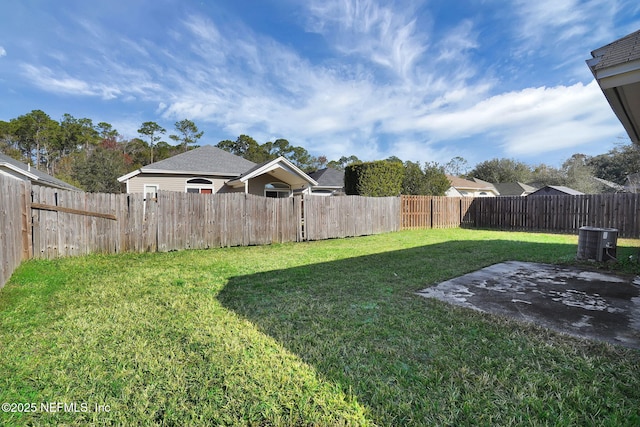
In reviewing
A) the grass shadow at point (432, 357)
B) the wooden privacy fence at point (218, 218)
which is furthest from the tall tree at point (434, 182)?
the grass shadow at point (432, 357)

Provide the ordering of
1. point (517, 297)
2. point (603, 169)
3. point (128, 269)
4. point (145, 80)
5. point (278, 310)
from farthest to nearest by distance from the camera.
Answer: point (603, 169), point (145, 80), point (128, 269), point (517, 297), point (278, 310)

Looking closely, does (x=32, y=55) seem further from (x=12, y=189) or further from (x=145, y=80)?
(x=12, y=189)

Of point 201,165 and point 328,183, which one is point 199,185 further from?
point 328,183

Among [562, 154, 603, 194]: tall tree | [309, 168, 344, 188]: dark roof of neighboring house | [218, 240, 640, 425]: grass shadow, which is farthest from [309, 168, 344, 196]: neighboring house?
[562, 154, 603, 194]: tall tree

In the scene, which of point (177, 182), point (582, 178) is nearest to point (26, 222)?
point (177, 182)

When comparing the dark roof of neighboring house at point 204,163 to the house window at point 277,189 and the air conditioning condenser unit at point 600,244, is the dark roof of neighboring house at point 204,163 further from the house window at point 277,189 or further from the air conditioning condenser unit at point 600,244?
the air conditioning condenser unit at point 600,244

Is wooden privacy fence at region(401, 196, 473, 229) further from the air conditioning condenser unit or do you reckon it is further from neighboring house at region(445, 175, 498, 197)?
neighboring house at region(445, 175, 498, 197)

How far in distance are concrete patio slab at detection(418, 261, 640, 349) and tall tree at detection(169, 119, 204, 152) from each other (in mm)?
45077

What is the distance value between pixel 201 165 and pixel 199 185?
1.16 m

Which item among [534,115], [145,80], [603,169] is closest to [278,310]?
[534,115]

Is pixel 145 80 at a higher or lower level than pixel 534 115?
higher

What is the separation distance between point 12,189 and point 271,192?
1187 centimetres

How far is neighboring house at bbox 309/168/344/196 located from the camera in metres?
23.4

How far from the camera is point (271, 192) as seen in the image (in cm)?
1677
